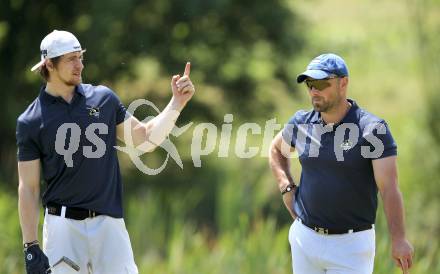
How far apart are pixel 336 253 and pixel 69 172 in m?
1.59

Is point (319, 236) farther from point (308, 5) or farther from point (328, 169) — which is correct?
point (308, 5)

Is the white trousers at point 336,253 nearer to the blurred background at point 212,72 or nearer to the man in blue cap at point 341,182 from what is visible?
the man in blue cap at point 341,182

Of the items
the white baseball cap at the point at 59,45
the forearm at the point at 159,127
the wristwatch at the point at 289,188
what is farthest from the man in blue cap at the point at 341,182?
the white baseball cap at the point at 59,45

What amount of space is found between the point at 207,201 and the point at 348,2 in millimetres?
9084

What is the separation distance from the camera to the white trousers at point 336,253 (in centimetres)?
582

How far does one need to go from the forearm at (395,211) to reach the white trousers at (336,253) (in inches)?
9.6

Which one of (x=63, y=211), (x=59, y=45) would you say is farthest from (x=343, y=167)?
(x=59, y=45)

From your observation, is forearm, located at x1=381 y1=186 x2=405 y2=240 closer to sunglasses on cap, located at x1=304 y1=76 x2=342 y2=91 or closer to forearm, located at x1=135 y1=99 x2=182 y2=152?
sunglasses on cap, located at x1=304 y1=76 x2=342 y2=91

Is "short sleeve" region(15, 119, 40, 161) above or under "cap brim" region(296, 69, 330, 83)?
under

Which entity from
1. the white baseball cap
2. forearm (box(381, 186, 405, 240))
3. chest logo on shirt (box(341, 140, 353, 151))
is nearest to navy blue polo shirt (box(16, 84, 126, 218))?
the white baseball cap

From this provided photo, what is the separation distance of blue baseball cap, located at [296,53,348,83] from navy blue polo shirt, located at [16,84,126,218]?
1.19 m

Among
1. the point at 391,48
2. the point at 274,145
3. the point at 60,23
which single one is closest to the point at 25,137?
the point at 274,145

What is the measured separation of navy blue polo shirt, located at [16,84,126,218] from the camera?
579 cm

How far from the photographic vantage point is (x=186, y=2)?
17.3 meters
